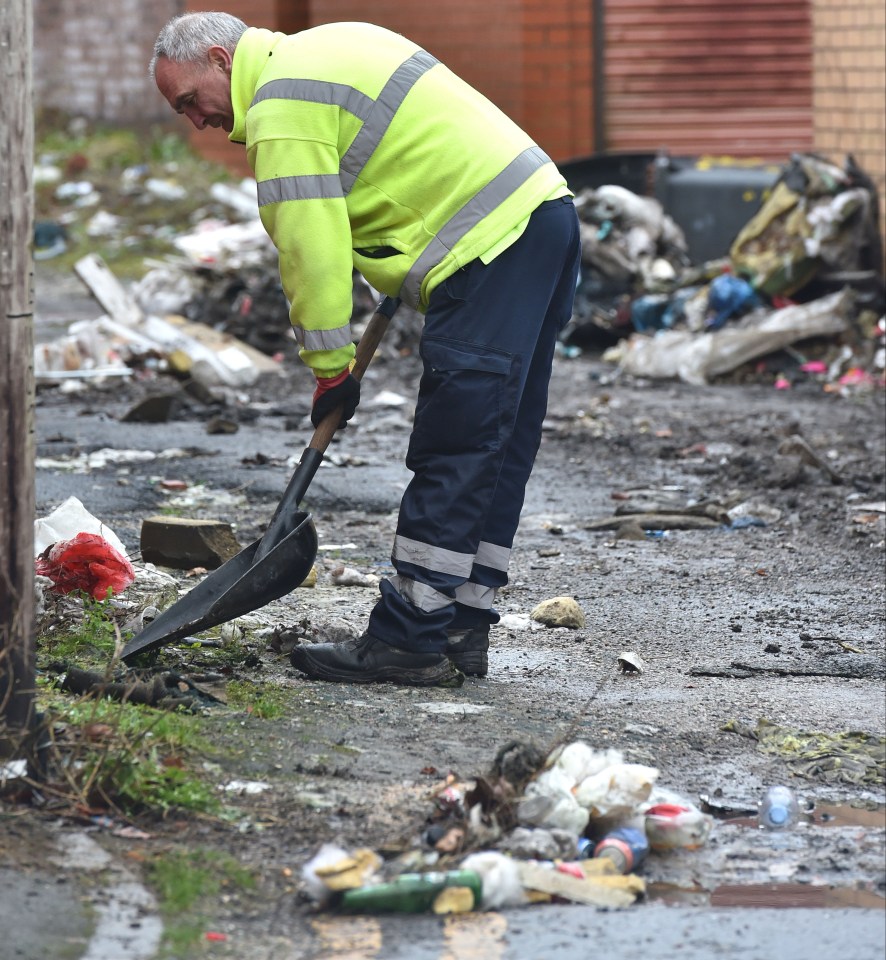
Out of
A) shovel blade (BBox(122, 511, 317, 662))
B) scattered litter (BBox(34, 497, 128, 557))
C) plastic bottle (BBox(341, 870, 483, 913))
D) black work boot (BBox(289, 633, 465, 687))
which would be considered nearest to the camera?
plastic bottle (BBox(341, 870, 483, 913))

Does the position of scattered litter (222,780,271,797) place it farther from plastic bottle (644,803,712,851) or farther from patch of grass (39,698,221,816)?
plastic bottle (644,803,712,851)

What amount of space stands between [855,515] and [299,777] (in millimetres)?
3425

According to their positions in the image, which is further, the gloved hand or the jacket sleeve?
the gloved hand

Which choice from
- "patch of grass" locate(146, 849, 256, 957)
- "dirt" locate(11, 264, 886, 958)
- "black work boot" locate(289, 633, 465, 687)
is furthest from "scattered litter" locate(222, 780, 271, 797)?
"black work boot" locate(289, 633, 465, 687)

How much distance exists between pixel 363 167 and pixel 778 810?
181 cm

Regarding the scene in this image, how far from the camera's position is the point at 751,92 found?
479 inches

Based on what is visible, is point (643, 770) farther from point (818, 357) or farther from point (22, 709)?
point (818, 357)

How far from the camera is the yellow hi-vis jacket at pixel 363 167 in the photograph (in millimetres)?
3652

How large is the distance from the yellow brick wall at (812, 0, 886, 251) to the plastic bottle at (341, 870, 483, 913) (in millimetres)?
7656

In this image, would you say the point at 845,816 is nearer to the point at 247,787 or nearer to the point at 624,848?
the point at 624,848

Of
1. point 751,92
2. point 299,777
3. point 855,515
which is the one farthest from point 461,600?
point 751,92

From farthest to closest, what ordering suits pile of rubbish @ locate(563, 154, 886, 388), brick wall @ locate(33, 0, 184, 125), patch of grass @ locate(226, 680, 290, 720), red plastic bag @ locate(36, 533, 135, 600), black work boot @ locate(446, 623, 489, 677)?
1. brick wall @ locate(33, 0, 184, 125)
2. pile of rubbish @ locate(563, 154, 886, 388)
3. red plastic bag @ locate(36, 533, 135, 600)
4. black work boot @ locate(446, 623, 489, 677)
5. patch of grass @ locate(226, 680, 290, 720)

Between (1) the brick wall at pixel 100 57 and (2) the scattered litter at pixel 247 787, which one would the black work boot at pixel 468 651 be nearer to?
(2) the scattered litter at pixel 247 787

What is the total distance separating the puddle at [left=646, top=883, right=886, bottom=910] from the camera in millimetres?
2809
